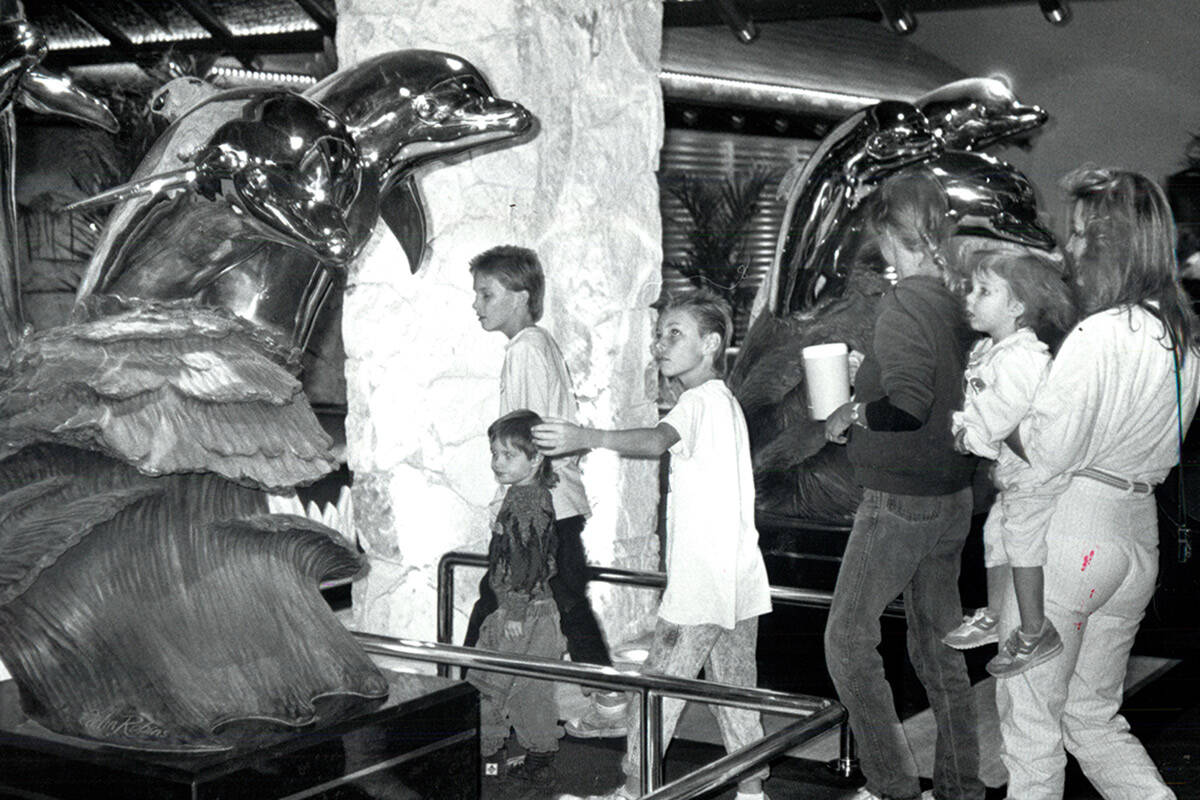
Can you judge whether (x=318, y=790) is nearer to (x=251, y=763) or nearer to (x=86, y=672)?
(x=251, y=763)

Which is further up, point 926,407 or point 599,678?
point 926,407

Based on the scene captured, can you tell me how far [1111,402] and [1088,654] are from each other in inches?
22.3

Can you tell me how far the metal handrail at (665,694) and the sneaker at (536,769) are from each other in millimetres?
1051

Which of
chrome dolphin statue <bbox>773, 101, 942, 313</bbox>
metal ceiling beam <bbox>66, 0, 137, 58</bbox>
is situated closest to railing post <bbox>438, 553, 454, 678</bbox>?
chrome dolphin statue <bbox>773, 101, 942, 313</bbox>

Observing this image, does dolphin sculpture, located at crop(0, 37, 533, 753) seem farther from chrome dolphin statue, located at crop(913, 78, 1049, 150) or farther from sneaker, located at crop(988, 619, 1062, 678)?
chrome dolphin statue, located at crop(913, 78, 1049, 150)

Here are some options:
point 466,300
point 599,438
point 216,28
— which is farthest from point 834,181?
point 216,28

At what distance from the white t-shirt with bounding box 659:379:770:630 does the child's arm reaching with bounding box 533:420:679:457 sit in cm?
6

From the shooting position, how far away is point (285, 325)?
2.61 metres

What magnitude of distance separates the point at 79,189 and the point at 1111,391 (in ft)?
22.5

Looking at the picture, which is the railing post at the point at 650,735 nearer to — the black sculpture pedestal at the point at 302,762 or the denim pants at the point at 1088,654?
the black sculpture pedestal at the point at 302,762

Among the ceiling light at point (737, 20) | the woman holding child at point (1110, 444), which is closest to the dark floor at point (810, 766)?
the woman holding child at point (1110, 444)

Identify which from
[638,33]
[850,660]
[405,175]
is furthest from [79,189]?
[850,660]

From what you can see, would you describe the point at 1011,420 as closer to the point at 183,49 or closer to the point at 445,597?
the point at 445,597

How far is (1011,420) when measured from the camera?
301 cm
